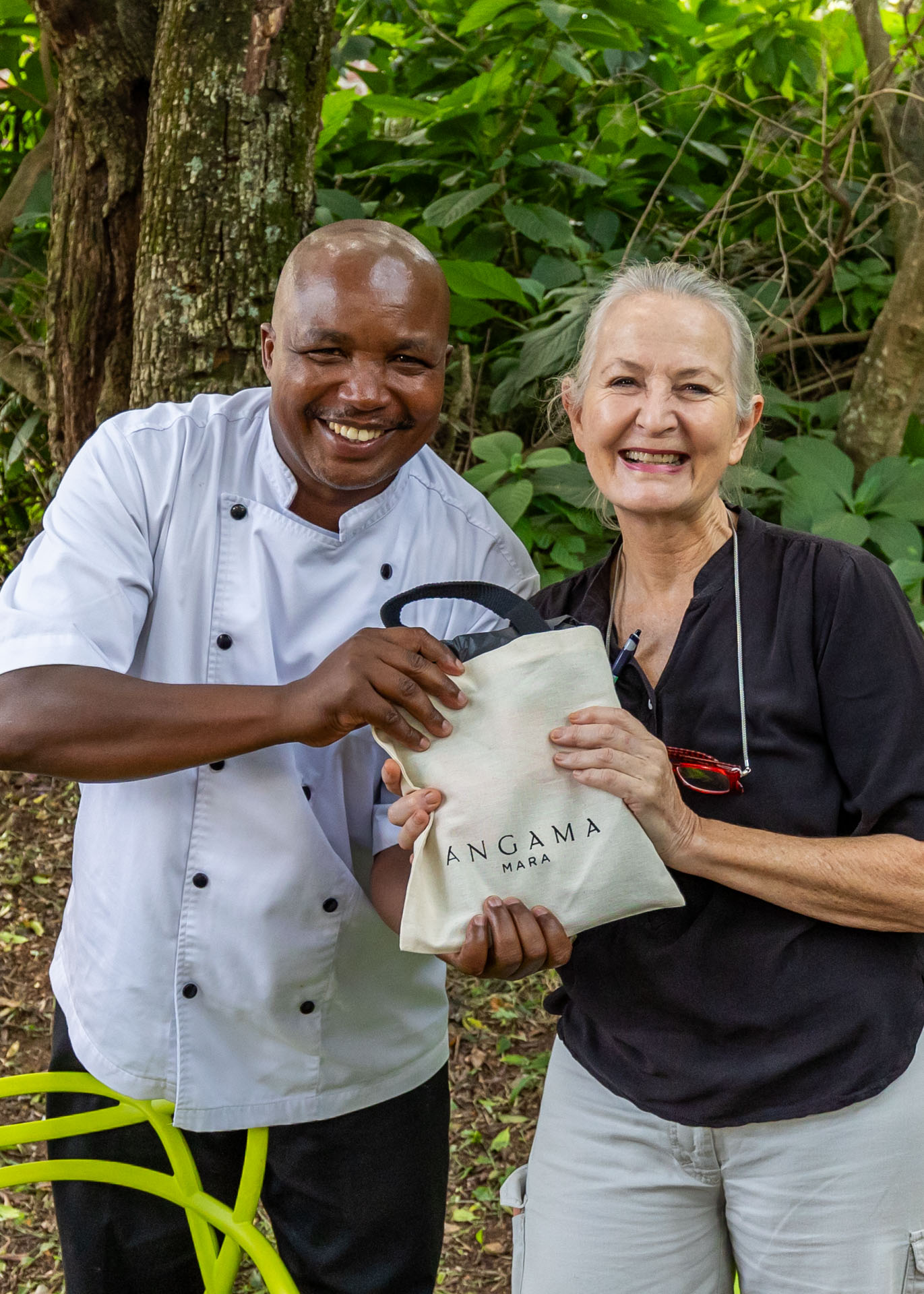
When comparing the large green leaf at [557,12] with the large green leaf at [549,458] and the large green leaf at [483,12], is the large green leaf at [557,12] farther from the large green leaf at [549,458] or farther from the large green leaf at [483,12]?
the large green leaf at [549,458]

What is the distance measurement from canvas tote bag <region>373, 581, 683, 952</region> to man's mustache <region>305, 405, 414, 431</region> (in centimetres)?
39

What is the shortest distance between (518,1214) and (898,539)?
203 cm

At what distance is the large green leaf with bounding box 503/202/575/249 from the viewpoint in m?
3.36

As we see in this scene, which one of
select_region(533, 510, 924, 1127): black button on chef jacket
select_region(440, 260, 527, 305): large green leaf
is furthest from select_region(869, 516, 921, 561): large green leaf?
select_region(533, 510, 924, 1127): black button on chef jacket

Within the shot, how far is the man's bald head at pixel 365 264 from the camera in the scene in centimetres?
155

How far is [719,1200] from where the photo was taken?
60.5 inches

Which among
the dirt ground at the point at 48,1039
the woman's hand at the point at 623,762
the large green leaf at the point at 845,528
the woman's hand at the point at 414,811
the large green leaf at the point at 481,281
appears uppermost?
the large green leaf at the point at 481,281

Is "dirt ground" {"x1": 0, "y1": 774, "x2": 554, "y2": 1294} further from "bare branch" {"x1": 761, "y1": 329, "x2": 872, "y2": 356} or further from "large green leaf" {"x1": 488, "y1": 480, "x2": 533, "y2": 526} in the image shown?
"bare branch" {"x1": 761, "y1": 329, "x2": 872, "y2": 356}

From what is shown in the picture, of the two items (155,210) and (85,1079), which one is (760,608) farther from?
(155,210)

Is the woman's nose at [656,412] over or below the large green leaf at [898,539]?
over

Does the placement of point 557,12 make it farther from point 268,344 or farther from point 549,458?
point 268,344

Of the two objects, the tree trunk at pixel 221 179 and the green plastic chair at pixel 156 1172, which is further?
the tree trunk at pixel 221 179

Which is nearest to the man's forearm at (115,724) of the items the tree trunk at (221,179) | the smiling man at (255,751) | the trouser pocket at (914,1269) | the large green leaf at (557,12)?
the smiling man at (255,751)

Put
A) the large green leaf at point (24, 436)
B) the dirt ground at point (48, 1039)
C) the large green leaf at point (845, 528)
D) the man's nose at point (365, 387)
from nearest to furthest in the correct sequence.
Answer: the man's nose at point (365, 387) → the dirt ground at point (48, 1039) → the large green leaf at point (845, 528) → the large green leaf at point (24, 436)
